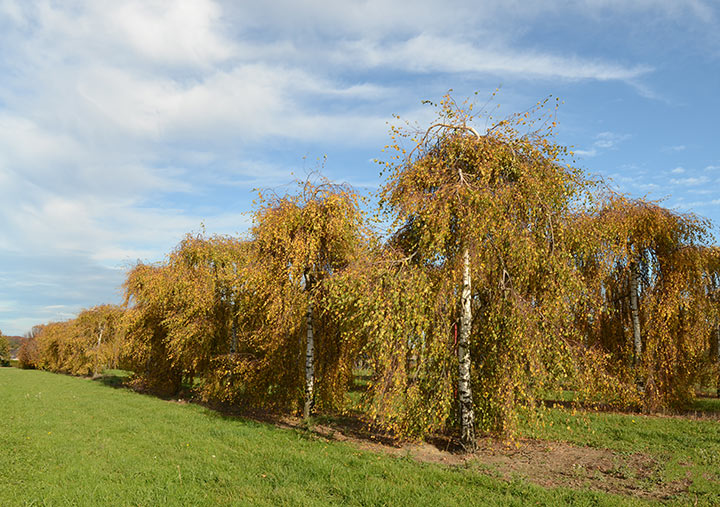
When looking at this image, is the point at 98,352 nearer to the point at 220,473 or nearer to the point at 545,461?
the point at 220,473

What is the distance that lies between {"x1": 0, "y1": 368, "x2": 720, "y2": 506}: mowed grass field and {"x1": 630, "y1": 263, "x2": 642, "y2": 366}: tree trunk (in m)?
2.68

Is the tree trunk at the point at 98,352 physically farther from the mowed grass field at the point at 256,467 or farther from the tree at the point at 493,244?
the tree at the point at 493,244

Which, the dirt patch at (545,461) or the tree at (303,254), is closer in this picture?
the dirt patch at (545,461)

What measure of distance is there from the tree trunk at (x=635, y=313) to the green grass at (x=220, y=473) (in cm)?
1022

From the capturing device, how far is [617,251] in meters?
14.7

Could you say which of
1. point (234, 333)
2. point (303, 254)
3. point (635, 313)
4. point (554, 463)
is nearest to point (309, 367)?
point (303, 254)

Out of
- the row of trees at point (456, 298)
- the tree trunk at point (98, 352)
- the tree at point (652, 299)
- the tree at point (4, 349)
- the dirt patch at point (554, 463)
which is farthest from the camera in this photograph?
the tree at point (4, 349)

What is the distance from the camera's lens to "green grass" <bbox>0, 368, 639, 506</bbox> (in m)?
6.67

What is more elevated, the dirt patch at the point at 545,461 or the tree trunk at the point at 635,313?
the tree trunk at the point at 635,313

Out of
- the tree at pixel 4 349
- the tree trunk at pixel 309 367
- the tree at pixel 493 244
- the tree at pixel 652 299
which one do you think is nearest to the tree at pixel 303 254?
the tree trunk at pixel 309 367

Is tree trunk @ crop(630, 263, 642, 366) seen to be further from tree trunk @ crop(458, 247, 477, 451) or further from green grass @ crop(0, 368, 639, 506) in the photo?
green grass @ crop(0, 368, 639, 506)

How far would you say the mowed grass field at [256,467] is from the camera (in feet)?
22.0

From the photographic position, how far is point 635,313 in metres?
15.3

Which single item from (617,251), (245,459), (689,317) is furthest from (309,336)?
(689,317)
